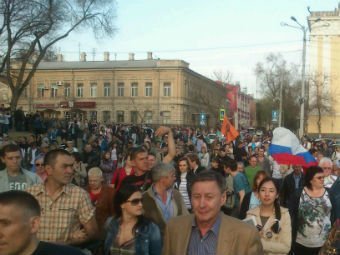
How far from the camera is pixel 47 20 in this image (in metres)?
36.4

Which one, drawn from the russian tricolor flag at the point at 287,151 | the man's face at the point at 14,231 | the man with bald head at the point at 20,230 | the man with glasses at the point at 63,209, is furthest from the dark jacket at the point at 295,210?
the man's face at the point at 14,231

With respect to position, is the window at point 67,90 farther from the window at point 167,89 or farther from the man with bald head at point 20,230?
the man with bald head at point 20,230

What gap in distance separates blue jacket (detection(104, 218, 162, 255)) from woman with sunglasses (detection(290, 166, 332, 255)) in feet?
7.79

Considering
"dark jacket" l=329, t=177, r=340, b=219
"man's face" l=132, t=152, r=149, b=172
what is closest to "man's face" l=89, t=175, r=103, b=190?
"man's face" l=132, t=152, r=149, b=172

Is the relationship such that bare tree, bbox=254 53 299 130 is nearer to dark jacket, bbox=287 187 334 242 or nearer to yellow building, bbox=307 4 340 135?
yellow building, bbox=307 4 340 135

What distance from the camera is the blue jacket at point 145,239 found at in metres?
4.51

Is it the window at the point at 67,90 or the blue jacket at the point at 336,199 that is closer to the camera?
the blue jacket at the point at 336,199

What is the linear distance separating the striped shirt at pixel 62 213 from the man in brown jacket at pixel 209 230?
45.8 inches

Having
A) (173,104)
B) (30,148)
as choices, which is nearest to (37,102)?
(173,104)

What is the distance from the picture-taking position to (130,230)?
15.3ft

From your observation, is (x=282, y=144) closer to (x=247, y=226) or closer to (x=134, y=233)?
(x=134, y=233)

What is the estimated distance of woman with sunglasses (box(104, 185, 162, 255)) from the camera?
4539mm

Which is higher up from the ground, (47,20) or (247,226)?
(47,20)

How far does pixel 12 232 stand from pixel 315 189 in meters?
4.55
